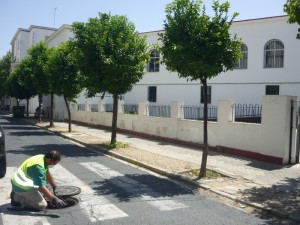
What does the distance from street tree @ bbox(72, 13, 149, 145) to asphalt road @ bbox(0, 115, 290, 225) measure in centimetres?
470

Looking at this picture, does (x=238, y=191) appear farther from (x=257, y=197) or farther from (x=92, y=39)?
(x=92, y=39)

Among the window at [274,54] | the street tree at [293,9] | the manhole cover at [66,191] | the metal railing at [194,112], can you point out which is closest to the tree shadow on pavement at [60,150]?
the metal railing at [194,112]

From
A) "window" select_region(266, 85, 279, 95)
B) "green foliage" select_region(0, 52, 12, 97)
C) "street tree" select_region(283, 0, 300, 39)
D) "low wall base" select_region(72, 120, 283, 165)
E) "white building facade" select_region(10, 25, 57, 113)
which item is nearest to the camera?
"street tree" select_region(283, 0, 300, 39)

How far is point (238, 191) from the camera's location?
7.98 meters

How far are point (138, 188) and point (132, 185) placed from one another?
1.07 ft

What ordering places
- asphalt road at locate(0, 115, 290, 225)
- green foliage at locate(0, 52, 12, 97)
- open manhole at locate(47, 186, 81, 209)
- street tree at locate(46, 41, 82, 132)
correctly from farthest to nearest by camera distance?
green foliage at locate(0, 52, 12, 97) < street tree at locate(46, 41, 82, 132) < open manhole at locate(47, 186, 81, 209) < asphalt road at locate(0, 115, 290, 225)

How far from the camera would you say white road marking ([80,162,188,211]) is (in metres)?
6.88

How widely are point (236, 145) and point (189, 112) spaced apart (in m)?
→ 3.56

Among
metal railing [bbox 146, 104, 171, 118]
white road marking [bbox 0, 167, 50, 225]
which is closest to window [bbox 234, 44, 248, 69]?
metal railing [bbox 146, 104, 171, 118]

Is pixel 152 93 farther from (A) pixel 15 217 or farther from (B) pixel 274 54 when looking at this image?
(A) pixel 15 217

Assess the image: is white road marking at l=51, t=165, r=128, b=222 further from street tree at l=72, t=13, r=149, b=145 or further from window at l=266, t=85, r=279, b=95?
window at l=266, t=85, r=279, b=95

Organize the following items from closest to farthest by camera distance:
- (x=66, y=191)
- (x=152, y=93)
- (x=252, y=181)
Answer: (x=66, y=191)
(x=252, y=181)
(x=152, y=93)

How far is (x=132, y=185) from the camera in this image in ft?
27.8

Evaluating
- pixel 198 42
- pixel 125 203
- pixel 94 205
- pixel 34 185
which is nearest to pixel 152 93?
pixel 198 42
